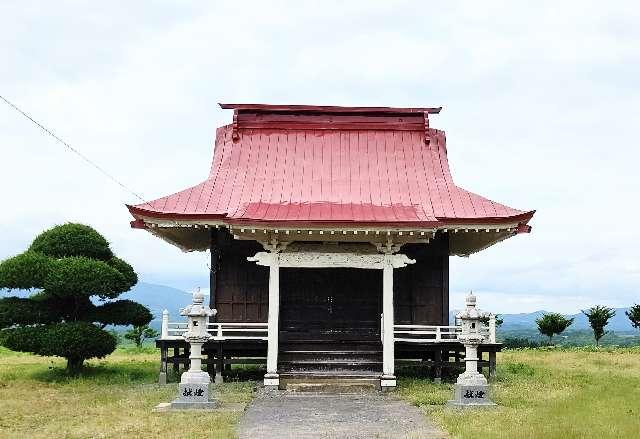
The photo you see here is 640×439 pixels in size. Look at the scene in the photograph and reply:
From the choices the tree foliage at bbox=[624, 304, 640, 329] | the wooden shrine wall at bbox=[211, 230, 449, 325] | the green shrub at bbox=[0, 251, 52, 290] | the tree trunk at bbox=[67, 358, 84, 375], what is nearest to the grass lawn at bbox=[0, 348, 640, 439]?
the tree trunk at bbox=[67, 358, 84, 375]

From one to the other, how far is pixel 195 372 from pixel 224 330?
3.93 meters

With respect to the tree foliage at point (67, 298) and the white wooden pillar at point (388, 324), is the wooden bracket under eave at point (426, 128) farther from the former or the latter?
the tree foliage at point (67, 298)

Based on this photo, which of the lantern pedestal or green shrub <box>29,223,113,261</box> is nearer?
the lantern pedestal

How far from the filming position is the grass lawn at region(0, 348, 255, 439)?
1131cm

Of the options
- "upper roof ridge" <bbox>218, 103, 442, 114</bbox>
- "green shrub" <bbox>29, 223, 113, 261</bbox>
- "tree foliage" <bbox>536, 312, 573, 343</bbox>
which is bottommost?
"tree foliage" <bbox>536, 312, 573, 343</bbox>

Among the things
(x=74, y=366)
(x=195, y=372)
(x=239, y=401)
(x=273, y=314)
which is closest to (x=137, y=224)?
(x=273, y=314)

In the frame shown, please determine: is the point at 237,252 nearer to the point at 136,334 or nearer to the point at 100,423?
the point at 100,423

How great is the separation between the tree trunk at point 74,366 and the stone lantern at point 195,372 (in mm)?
6194

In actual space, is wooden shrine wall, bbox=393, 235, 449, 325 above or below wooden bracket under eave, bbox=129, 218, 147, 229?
below

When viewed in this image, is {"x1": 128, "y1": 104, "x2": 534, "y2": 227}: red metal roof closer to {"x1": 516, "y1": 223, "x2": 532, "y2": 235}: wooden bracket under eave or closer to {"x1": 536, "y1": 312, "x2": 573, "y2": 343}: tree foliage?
{"x1": 516, "y1": 223, "x2": 532, "y2": 235}: wooden bracket under eave

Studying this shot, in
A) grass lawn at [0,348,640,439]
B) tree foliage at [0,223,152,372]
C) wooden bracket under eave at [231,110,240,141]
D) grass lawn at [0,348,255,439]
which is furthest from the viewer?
wooden bracket under eave at [231,110,240,141]

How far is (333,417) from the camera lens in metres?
12.5

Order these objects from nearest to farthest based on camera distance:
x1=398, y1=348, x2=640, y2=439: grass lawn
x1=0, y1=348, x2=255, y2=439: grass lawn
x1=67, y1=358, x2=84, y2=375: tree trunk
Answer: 1. x1=398, y1=348, x2=640, y2=439: grass lawn
2. x1=0, y1=348, x2=255, y2=439: grass lawn
3. x1=67, y1=358, x2=84, y2=375: tree trunk

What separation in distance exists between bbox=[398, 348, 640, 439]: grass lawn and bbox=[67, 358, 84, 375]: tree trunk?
8656 mm
